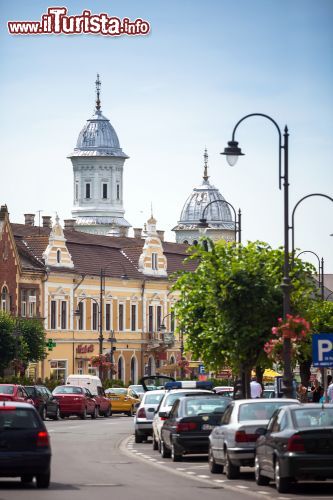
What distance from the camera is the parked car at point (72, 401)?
70688 mm

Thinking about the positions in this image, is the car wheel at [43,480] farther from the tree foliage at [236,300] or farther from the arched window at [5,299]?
the arched window at [5,299]

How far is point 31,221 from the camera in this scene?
125 m

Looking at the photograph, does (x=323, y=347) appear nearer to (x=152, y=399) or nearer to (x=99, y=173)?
(x=152, y=399)

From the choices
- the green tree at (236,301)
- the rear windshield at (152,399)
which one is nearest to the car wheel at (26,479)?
the green tree at (236,301)

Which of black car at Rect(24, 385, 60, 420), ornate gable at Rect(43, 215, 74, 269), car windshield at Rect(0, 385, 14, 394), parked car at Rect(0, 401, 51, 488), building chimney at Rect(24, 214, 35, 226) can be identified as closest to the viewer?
parked car at Rect(0, 401, 51, 488)

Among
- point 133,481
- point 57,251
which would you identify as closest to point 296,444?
point 133,481

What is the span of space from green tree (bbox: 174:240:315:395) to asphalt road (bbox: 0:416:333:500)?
3.54 metres

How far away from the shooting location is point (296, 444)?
25281 mm

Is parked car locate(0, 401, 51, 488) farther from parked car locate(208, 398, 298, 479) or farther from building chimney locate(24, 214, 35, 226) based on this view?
building chimney locate(24, 214, 35, 226)

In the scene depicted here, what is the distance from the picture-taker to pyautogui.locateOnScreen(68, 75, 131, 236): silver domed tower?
182m

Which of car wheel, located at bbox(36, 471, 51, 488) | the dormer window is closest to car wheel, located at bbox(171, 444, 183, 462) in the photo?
car wheel, located at bbox(36, 471, 51, 488)

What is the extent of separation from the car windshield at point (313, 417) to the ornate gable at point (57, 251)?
81.8m

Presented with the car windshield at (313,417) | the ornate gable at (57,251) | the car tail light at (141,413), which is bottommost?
the car tail light at (141,413)

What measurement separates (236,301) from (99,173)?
5448 inches
